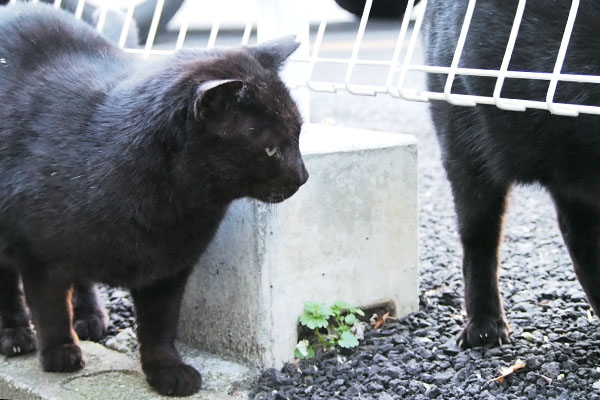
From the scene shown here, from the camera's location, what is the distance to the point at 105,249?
212cm

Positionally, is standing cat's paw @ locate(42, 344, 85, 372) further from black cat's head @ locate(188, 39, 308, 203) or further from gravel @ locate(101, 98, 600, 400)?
black cat's head @ locate(188, 39, 308, 203)

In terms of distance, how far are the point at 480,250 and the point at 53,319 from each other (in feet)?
4.25

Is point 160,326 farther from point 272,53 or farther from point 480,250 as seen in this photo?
point 480,250

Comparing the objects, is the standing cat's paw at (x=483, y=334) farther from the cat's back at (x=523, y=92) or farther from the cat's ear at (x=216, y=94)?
the cat's ear at (x=216, y=94)

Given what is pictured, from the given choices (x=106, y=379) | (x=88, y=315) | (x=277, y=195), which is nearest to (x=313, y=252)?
(x=277, y=195)

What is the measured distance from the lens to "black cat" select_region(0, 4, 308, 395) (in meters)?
2.01

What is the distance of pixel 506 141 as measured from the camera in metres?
2.41

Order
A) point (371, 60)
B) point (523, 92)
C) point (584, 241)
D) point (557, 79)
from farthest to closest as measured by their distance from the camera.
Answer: point (584, 241) → point (371, 60) → point (523, 92) → point (557, 79)

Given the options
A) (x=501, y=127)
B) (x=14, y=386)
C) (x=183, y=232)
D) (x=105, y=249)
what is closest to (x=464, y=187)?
(x=501, y=127)

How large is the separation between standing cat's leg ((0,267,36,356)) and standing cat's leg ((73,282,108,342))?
156mm

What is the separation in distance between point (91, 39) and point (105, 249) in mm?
721

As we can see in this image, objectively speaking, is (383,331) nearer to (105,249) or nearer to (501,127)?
(501,127)

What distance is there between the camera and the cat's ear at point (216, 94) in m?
1.90

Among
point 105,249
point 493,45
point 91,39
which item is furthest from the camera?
point 91,39
